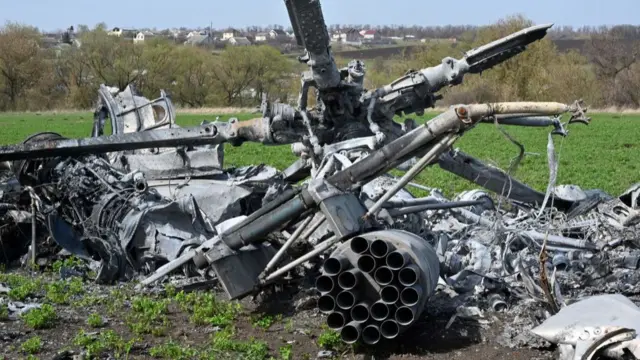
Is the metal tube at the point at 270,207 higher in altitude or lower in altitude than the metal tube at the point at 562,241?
higher

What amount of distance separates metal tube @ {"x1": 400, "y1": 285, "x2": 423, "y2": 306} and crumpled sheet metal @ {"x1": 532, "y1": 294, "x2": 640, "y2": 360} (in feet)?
3.38

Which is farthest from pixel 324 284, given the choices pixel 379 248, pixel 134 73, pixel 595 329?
pixel 134 73

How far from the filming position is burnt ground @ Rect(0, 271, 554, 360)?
788 centimetres

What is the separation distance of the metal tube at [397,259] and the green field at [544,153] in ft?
15.6

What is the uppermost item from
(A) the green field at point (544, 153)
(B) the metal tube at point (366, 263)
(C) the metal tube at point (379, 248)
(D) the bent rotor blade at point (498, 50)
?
(D) the bent rotor blade at point (498, 50)

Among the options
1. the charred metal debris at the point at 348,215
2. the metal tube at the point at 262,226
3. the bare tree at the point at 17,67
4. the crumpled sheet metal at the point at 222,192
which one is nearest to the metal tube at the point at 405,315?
the charred metal debris at the point at 348,215

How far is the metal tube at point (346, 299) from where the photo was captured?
7.76 metres

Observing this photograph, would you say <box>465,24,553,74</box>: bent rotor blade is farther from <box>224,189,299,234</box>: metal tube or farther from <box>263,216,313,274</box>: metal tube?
<box>263,216,313,274</box>: metal tube

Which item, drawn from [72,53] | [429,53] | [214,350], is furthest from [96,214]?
[72,53]

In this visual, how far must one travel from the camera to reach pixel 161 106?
47.3 feet

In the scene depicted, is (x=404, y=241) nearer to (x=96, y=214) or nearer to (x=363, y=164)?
(x=363, y=164)

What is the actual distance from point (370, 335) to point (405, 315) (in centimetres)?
37

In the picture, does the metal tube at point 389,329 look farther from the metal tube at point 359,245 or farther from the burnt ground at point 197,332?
the metal tube at point 359,245

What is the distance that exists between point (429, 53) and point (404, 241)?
5693 centimetres
